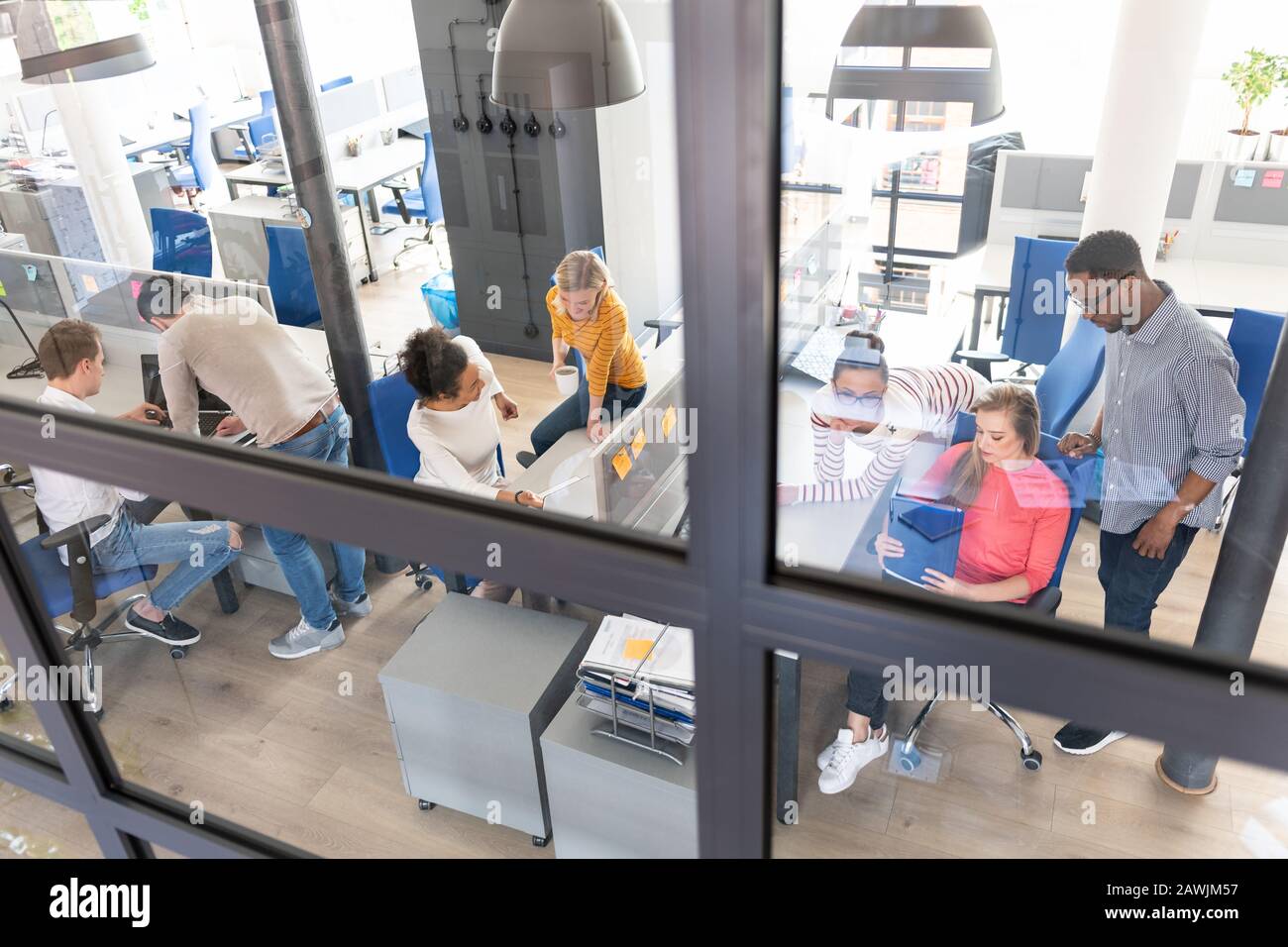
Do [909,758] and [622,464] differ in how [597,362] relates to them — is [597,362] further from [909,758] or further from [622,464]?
[909,758]

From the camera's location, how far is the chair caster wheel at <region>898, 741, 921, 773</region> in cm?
222

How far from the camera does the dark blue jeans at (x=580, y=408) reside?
2.22m

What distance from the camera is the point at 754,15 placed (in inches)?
26.4

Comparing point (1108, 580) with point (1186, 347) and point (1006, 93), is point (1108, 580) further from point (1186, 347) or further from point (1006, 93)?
point (1006, 93)

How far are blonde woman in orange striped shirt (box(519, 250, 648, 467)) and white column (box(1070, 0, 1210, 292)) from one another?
1656mm

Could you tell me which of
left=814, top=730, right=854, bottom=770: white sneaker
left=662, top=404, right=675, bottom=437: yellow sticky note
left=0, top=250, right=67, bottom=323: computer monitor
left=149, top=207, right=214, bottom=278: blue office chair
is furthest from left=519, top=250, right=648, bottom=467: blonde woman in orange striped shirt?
left=0, top=250, right=67, bottom=323: computer monitor

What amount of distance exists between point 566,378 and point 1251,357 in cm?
149

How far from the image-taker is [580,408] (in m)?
2.42

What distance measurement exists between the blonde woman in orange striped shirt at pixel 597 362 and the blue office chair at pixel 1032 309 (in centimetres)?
105

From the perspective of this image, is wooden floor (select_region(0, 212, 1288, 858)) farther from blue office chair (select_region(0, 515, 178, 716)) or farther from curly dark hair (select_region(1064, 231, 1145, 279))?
curly dark hair (select_region(1064, 231, 1145, 279))

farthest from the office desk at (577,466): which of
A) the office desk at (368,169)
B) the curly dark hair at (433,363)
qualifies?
the office desk at (368,169)

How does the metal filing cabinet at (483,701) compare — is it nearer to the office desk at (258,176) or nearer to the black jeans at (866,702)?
the black jeans at (866,702)
